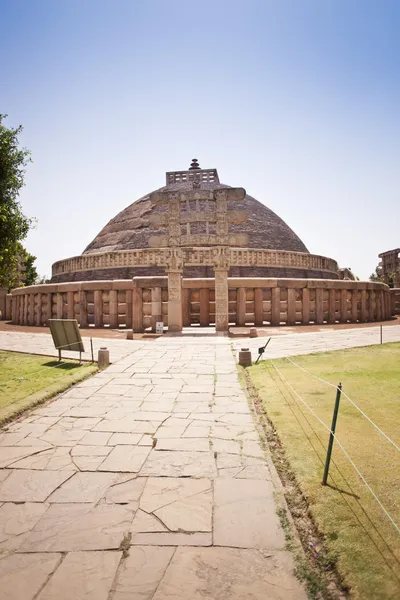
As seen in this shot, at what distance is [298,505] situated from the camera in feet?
6.93

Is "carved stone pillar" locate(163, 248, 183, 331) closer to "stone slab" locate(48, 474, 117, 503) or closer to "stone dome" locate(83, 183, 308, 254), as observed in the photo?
"stone slab" locate(48, 474, 117, 503)

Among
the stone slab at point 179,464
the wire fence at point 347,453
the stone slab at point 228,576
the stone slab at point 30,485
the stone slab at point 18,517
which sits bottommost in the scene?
the stone slab at point 18,517

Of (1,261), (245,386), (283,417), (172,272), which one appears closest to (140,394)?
(245,386)

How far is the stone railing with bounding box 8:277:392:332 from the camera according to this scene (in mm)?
12641

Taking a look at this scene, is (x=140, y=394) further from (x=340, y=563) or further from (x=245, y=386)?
(x=340, y=563)

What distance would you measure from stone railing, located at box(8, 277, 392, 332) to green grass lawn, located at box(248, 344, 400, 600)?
303 inches

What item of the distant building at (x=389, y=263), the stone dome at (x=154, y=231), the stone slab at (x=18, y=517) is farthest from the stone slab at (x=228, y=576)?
the distant building at (x=389, y=263)

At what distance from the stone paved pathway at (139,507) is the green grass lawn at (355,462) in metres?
0.27

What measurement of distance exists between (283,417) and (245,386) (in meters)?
1.47

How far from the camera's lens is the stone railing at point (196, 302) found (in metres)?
12.6

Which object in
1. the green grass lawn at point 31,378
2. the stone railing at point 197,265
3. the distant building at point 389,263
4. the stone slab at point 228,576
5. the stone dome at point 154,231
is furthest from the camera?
the distant building at point 389,263

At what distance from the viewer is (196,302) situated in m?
13.8

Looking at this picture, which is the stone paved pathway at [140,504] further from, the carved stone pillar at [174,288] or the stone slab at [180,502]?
the carved stone pillar at [174,288]

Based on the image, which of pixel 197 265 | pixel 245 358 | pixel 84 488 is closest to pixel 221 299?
pixel 245 358
